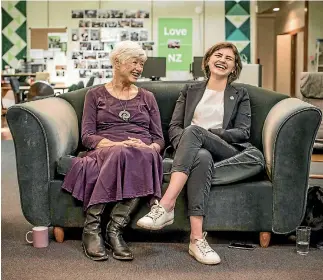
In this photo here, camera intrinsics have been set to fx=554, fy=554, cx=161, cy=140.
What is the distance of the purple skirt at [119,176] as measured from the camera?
2.63 metres

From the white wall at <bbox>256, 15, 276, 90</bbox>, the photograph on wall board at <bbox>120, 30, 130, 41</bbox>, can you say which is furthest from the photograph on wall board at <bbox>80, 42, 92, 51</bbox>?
the white wall at <bbox>256, 15, 276, 90</bbox>

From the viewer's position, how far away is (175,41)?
11414 millimetres

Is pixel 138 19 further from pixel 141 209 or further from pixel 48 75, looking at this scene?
pixel 141 209

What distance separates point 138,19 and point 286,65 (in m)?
5.28

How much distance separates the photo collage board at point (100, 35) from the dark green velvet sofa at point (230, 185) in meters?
8.75

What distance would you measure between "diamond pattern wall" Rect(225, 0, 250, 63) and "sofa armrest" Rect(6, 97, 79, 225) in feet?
29.6

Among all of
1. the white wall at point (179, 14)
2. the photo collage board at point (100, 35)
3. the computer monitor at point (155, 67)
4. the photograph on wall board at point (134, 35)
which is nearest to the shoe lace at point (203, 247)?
the computer monitor at point (155, 67)

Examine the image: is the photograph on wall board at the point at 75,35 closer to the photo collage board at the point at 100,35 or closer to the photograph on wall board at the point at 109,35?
the photo collage board at the point at 100,35

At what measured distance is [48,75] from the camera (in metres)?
10.9

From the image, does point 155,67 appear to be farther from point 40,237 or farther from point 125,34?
point 40,237

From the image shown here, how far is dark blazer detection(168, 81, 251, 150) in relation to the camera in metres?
2.95

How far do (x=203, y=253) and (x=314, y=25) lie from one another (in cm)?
1046

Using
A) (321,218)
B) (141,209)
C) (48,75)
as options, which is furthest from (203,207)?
(48,75)

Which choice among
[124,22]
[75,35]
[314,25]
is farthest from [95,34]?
[314,25]
